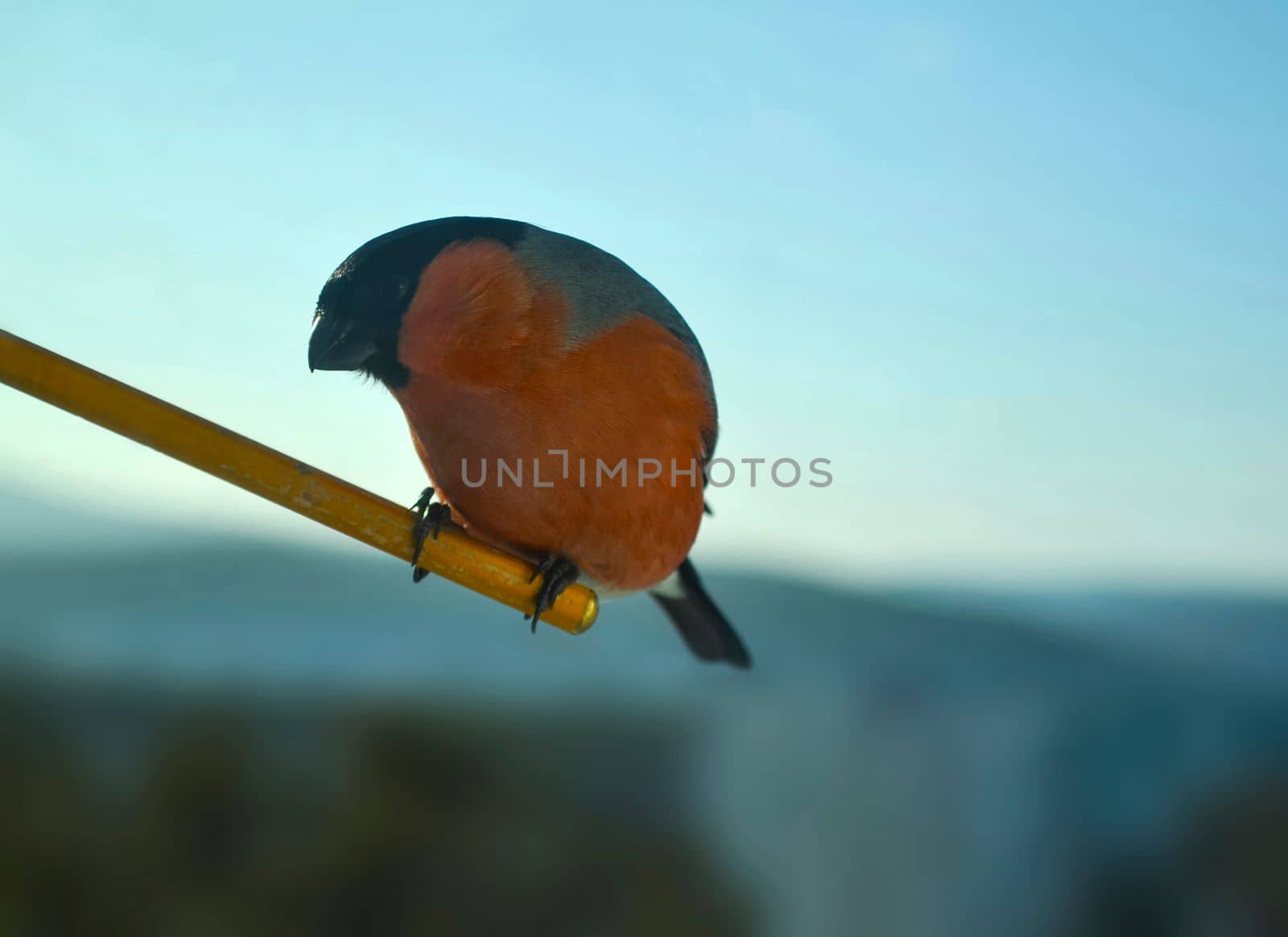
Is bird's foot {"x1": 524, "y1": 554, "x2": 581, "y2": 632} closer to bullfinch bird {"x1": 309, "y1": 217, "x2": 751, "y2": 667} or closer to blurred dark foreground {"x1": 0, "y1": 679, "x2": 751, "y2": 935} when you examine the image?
bullfinch bird {"x1": 309, "y1": 217, "x2": 751, "y2": 667}

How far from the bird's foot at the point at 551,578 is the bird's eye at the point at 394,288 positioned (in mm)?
236

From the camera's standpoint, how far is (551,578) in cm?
81

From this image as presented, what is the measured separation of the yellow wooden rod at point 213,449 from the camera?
52 centimetres

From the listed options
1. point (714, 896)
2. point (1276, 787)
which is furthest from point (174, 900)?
point (1276, 787)

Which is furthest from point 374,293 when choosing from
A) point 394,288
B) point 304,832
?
point 304,832

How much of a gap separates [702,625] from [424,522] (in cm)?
61

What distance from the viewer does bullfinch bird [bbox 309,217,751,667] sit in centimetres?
81

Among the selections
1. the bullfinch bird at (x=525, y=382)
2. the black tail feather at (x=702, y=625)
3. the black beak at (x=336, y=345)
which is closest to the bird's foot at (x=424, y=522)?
the bullfinch bird at (x=525, y=382)

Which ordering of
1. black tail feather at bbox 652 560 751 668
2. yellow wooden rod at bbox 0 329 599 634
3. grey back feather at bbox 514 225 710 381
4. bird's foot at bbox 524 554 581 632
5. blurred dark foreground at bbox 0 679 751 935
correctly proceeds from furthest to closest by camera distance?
blurred dark foreground at bbox 0 679 751 935 → black tail feather at bbox 652 560 751 668 → grey back feather at bbox 514 225 710 381 → bird's foot at bbox 524 554 581 632 → yellow wooden rod at bbox 0 329 599 634

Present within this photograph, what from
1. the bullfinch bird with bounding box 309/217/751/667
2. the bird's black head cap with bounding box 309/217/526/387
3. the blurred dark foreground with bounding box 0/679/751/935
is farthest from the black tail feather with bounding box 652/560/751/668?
the blurred dark foreground with bounding box 0/679/751/935

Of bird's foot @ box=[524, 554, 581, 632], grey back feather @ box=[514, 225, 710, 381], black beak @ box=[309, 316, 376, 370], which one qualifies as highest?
grey back feather @ box=[514, 225, 710, 381]

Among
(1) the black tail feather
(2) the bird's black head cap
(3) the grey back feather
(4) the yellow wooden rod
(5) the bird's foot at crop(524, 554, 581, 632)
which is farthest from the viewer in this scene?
(1) the black tail feather

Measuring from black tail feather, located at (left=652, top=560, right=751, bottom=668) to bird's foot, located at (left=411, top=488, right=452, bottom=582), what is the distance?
424mm

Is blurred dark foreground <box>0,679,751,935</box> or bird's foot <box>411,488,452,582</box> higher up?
bird's foot <box>411,488,452,582</box>
